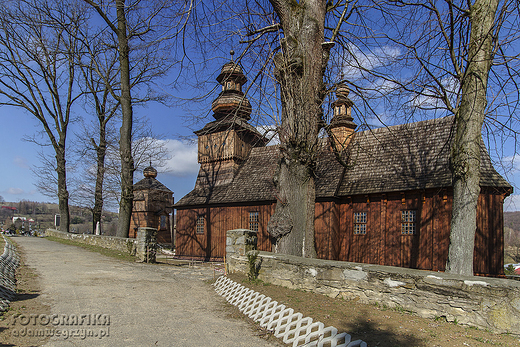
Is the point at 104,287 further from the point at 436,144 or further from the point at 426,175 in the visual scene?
the point at 436,144

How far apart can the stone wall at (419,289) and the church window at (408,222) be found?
8599 mm

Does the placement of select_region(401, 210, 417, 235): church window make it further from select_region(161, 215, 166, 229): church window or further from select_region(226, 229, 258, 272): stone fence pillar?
select_region(161, 215, 166, 229): church window

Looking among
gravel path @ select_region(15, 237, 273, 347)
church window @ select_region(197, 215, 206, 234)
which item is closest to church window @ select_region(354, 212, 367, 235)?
gravel path @ select_region(15, 237, 273, 347)

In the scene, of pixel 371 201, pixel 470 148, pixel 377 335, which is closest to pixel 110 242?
pixel 371 201

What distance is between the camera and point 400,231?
13922 mm

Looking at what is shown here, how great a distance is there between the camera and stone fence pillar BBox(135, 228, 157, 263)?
40.6ft

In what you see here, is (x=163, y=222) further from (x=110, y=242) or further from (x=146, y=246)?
(x=146, y=246)

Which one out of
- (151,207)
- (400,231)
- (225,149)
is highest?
(225,149)

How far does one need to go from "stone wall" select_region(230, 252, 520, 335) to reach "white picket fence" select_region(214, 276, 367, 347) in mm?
1137

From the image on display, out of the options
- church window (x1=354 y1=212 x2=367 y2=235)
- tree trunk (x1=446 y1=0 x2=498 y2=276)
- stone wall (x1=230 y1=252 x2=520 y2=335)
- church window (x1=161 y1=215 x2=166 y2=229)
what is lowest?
church window (x1=161 y1=215 x2=166 y2=229)

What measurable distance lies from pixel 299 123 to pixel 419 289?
4.41 meters

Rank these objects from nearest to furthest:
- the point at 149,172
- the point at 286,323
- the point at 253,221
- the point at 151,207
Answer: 1. the point at 286,323
2. the point at 253,221
3. the point at 151,207
4. the point at 149,172

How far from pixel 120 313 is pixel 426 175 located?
41.3 ft

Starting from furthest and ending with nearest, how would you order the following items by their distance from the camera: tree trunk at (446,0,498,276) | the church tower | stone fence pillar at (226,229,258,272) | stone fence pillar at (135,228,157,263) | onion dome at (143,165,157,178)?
onion dome at (143,165,157,178) < the church tower < stone fence pillar at (135,228,157,263) < stone fence pillar at (226,229,258,272) < tree trunk at (446,0,498,276)
